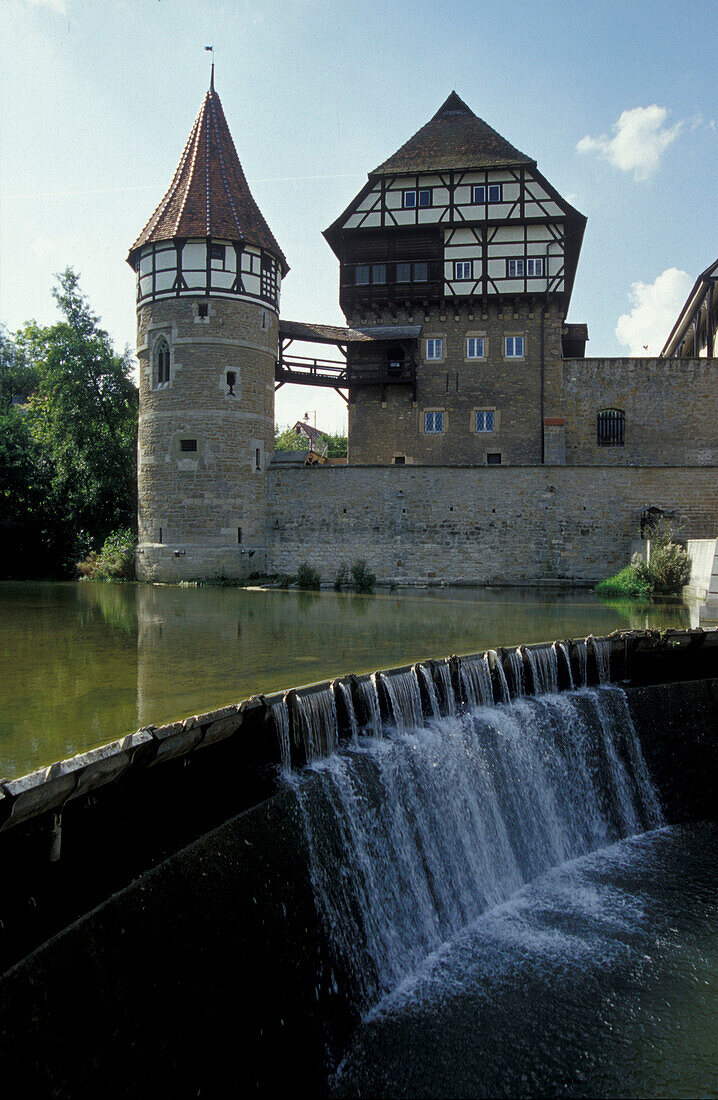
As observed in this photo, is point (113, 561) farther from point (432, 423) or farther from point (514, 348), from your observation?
point (514, 348)

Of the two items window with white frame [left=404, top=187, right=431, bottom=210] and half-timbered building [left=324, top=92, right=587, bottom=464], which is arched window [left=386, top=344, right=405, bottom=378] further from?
window with white frame [left=404, top=187, right=431, bottom=210]

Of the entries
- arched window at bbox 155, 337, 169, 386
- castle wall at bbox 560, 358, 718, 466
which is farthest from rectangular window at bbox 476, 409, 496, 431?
arched window at bbox 155, 337, 169, 386

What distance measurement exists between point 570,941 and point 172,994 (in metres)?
2.97

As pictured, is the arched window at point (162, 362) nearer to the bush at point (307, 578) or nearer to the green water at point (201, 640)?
the green water at point (201, 640)

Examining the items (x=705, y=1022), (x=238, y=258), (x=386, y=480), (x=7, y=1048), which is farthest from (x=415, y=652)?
(x=238, y=258)

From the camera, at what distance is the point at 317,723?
5.62 metres

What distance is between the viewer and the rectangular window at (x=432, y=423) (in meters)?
26.8

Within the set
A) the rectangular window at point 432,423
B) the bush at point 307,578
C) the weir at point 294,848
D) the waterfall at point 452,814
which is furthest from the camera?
the rectangular window at point 432,423

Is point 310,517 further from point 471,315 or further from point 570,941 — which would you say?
point 570,941

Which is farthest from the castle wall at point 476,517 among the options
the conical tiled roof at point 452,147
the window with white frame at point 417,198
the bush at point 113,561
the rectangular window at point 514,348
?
the conical tiled roof at point 452,147

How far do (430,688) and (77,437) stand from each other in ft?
77.2

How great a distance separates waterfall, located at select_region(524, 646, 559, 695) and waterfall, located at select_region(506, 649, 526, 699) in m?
0.13

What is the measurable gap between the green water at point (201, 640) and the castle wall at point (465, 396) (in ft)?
28.7

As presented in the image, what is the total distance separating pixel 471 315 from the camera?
26.4m
